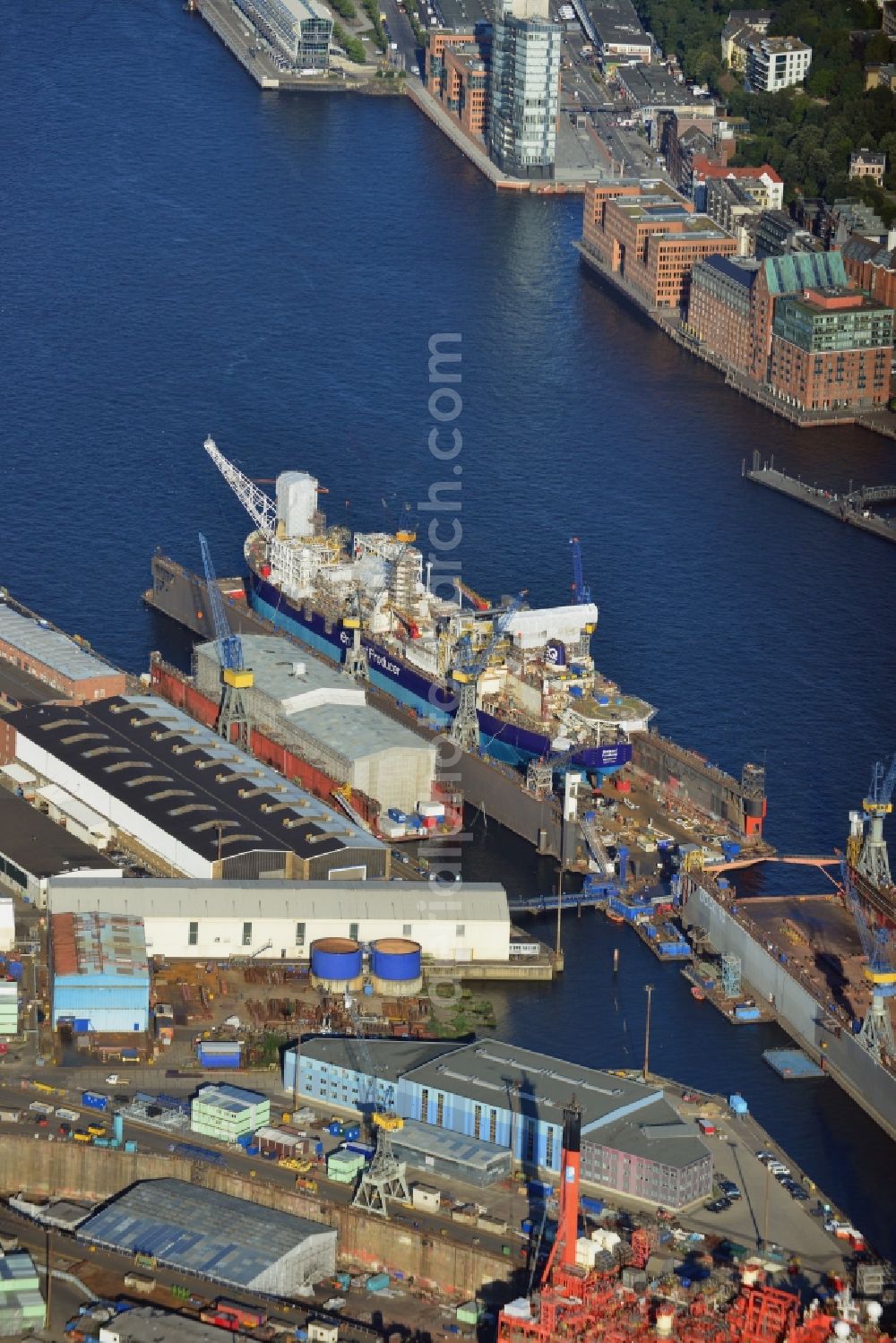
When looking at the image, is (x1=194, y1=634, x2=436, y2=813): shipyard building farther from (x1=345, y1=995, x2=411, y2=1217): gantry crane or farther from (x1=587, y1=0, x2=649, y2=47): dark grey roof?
(x1=587, y1=0, x2=649, y2=47): dark grey roof

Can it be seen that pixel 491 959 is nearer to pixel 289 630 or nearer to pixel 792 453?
pixel 289 630

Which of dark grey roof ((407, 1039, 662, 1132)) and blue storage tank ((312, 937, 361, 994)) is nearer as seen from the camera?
dark grey roof ((407, 1039, 662, 1132))

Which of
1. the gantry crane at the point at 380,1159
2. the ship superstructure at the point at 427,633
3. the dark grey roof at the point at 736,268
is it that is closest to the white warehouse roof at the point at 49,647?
the ship superstructure at the point at 427,633

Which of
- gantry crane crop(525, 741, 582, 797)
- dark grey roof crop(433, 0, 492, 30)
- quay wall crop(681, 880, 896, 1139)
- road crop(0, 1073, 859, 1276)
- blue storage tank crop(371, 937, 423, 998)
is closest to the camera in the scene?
road crop(0, 1073, 859, 1276)

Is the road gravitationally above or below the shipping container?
above

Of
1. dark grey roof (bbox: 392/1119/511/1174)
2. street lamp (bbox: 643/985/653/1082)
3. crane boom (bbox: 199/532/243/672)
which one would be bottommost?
street lamp (bbox: 643/985/653/1082)

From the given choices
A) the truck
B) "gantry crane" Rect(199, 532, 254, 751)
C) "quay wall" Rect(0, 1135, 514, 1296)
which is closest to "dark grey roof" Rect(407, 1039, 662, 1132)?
"quay wall" Rect(0, 1135, 514, 1296)

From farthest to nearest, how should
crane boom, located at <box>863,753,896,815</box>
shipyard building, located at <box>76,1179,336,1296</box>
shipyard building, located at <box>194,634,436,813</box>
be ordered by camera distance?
shipyard building, located at <box>194,634,436,813</box> → crane boom, located at <box>863,753,896,815</box> → shipyard building, located at <box>76,1179,336,1296</box>
